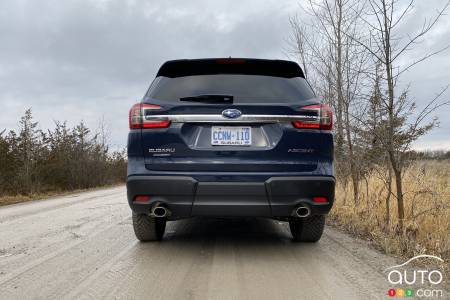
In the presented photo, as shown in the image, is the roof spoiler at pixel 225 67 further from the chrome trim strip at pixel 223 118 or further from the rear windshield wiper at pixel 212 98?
the chrome trim strip at pixel 223 118

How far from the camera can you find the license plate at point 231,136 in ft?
12.1

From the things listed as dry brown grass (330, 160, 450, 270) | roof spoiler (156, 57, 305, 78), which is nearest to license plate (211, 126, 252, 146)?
roof spoiler (156, 57, 305, 78)

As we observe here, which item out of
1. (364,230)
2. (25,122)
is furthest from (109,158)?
(364,230)

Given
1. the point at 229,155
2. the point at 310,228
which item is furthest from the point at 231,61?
the point at 310,228

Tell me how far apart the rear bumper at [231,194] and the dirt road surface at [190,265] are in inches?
20.1

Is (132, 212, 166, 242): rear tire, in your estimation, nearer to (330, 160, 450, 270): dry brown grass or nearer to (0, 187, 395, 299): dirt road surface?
(0, 187, 395, 299): dirt road surface

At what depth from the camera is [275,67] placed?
13.8ft

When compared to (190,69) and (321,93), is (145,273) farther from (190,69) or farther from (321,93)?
(321,93)

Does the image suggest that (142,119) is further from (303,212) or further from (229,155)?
(303,212)

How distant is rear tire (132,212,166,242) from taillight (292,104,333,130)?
1.86 m

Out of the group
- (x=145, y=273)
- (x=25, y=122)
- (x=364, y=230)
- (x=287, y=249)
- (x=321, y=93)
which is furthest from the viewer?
(x=25, y=122)

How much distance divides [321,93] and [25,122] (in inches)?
786
